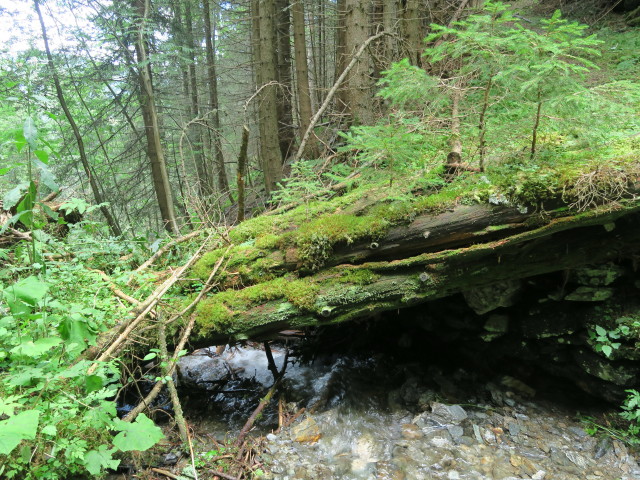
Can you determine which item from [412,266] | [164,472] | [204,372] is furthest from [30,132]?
[204,372]

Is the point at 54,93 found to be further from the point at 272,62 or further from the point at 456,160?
the point at 456,160

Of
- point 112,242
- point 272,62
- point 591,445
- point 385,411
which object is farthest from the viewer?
point 272,62

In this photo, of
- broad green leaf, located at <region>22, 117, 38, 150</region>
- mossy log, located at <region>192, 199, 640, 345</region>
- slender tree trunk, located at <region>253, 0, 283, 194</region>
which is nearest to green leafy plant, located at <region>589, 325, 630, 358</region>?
mossy log, located at <region>192, 199, 640, 345</region>

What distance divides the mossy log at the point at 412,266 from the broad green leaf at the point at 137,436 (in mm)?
1466

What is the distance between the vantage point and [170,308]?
3.97 meters

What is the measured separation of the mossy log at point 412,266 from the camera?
3602mm

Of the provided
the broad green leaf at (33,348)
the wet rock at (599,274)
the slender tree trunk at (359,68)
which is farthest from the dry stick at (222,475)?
the slender tree trunk at (359,68)

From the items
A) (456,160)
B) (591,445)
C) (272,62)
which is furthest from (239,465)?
(272,62)

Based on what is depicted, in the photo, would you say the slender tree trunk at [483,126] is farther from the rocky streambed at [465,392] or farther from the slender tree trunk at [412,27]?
the slender tree trunk at [412,27]

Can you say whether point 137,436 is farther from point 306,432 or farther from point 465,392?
point 465,392

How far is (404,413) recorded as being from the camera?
4398mm

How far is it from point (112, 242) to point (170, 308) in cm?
221

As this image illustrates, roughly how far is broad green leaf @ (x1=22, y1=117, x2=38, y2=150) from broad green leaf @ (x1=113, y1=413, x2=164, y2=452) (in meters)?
1.98

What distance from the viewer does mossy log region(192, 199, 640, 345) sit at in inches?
142
